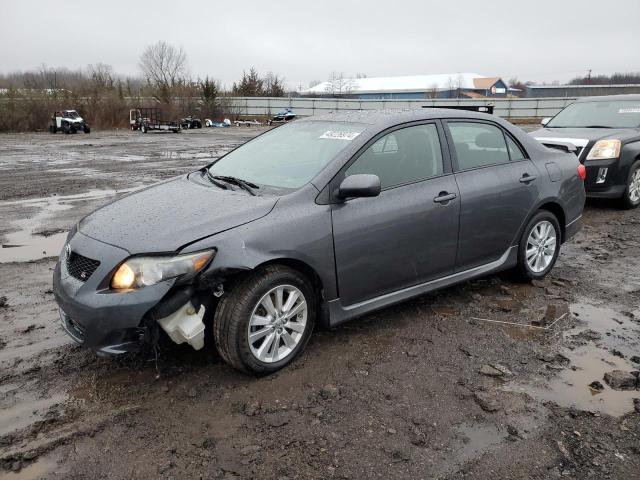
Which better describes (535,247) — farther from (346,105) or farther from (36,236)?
(346,105)

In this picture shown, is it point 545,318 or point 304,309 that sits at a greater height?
point 304,309

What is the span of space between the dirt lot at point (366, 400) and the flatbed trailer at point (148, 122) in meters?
30.0

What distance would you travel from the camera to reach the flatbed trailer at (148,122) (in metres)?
33.1

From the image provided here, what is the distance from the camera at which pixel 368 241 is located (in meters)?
3.79

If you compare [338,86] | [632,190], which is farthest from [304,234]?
[338,86]

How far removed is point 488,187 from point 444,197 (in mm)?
575

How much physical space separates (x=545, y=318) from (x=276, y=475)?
2.91m

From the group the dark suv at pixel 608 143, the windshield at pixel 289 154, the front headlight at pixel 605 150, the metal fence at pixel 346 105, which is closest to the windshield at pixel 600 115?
the dark suv at pixel 608 143

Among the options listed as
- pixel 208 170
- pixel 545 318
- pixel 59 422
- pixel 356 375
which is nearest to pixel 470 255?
pixel 545 318

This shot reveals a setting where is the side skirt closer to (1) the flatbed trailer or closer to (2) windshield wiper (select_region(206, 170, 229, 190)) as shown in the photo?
(2) windshield wiper (select_region(206, 170, 229, 190))

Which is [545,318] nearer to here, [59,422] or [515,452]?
[515,452]

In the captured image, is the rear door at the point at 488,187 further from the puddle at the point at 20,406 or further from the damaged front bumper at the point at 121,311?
the puddle at the point at 20,406

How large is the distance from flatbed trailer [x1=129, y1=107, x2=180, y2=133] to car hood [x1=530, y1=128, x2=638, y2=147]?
27.9 metres

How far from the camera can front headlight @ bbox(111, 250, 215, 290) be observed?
10.2 ft
